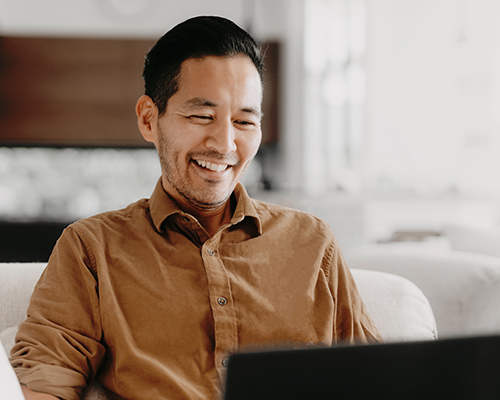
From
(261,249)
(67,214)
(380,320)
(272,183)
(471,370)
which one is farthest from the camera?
(272,183)

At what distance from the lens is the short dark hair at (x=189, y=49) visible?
1.12 meters

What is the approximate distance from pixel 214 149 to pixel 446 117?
3659 millimetres

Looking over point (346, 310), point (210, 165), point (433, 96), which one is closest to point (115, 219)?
point (210, 165)

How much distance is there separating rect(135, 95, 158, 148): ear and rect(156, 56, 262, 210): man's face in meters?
0.04

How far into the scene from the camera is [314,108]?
431cm

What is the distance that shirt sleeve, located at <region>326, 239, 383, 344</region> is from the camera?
111 cm

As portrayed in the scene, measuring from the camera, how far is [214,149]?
111 centimetres

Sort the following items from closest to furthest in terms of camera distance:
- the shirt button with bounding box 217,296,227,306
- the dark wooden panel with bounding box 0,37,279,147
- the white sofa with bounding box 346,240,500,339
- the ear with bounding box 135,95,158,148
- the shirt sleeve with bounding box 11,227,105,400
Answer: the shirt sleeve with bounding box 11,227,105,400 < the shirt button with bounding box 217,296,227,306 < the ear with bounding box 135,95,158,148 < the white sofa with bounding box 346,240,500,339 < the dark wooden panel with bounding box 0,37,279,147

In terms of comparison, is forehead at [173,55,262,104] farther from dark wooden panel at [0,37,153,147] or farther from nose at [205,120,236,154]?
dark wooden panel at [0,37,153,147]

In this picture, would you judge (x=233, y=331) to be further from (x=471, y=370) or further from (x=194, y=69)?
(x=471, y=370)

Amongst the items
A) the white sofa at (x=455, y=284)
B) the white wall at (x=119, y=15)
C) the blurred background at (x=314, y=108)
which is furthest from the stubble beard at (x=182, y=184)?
the white wall at (x=119, y=15)

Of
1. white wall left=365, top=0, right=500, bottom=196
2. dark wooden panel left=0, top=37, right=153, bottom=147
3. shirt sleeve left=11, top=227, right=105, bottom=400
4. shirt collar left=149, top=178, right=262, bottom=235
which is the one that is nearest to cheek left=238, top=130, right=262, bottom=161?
shirt collar left=149, top=178, right=262, bottom=235

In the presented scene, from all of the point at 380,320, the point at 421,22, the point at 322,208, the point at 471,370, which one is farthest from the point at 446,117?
the point at 471,370

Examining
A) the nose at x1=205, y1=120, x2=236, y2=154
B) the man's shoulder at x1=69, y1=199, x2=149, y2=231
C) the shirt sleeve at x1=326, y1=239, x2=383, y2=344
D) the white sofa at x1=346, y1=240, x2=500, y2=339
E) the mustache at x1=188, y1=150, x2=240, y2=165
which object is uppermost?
the nose at x1=205, y1=120, x2=236, y2=154
